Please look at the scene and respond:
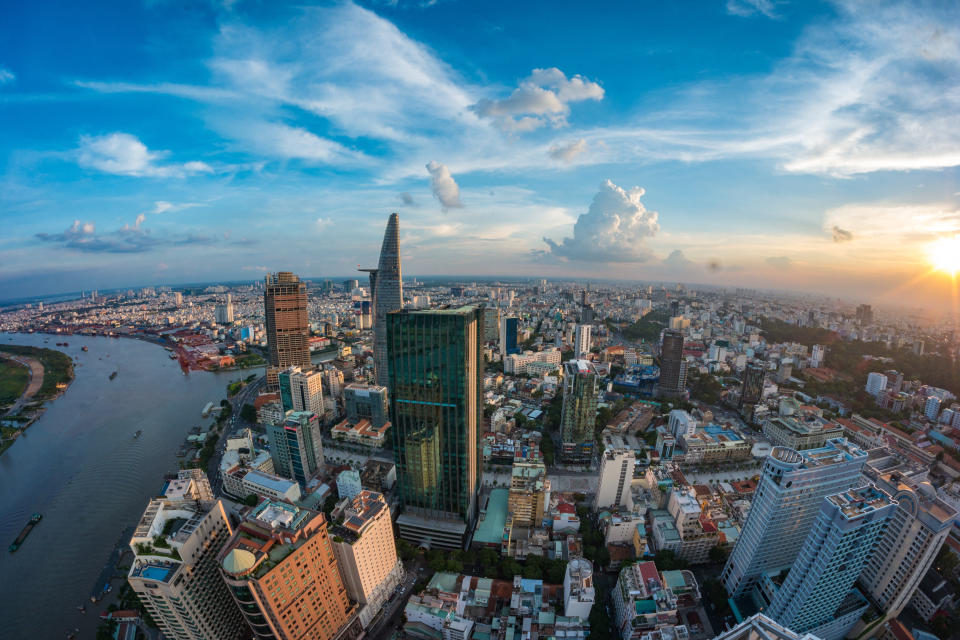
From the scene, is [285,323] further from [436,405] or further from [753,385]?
[753,385]

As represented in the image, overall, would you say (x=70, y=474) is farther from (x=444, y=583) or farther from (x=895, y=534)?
(x=895, y=534)

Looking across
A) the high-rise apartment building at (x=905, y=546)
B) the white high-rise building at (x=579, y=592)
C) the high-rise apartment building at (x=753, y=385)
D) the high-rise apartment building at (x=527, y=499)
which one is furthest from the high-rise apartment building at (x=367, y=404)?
the high-rise apartment building at (x=753, y=385)

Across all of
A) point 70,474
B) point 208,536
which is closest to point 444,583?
point 208,536

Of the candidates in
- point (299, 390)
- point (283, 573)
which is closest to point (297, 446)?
point (299, 390)

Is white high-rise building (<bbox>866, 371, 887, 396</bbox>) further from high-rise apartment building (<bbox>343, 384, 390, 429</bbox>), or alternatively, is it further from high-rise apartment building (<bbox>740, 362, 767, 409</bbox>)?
high-rise apartment building (<bbox>343, 384, 390, 429</bbox>)

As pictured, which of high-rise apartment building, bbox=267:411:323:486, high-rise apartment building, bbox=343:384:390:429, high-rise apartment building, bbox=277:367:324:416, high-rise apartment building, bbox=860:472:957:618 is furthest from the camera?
high-rise apartment building, bbox=277:367:324:416

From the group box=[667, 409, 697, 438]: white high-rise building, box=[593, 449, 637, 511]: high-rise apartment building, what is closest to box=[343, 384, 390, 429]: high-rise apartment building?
box=[593, 449, 637, 511]: high-rise apartment building
